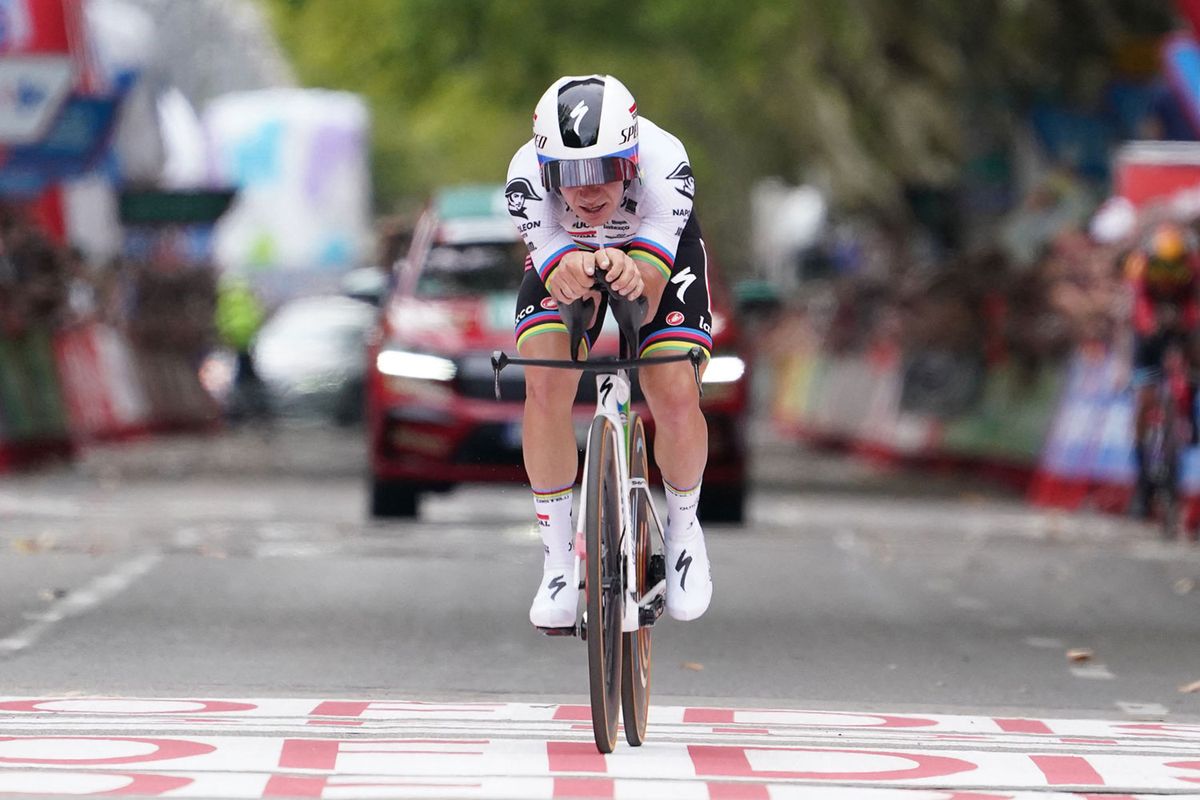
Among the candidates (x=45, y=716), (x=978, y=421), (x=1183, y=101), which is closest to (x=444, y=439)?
(x=45, y=716)

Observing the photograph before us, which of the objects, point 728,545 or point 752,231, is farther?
point 752,231

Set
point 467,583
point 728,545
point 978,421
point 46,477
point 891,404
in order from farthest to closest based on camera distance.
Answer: point 891,404 < point 978,421 < point 46,477 < point 728,545 < point 467,583

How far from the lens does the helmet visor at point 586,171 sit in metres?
7.45

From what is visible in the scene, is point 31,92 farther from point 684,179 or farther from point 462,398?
point 684,179

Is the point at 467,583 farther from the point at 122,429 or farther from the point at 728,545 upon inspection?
the point at 122,429

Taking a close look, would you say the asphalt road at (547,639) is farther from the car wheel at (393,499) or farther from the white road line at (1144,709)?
the car wheel at (393,499)

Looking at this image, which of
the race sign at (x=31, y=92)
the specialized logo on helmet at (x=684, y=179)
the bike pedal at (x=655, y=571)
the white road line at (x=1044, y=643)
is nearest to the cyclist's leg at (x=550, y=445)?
the bike pedal at (x=655, y=571)

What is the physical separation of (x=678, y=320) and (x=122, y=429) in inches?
894

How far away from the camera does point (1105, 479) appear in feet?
65.7

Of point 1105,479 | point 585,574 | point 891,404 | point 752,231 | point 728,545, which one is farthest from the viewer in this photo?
point 752,231

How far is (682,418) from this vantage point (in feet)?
A: 25.8

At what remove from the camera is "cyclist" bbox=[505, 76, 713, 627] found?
24.4 ft

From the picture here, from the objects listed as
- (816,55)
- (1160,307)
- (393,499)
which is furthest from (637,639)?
(816,55)

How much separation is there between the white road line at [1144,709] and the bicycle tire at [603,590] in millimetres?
2328
